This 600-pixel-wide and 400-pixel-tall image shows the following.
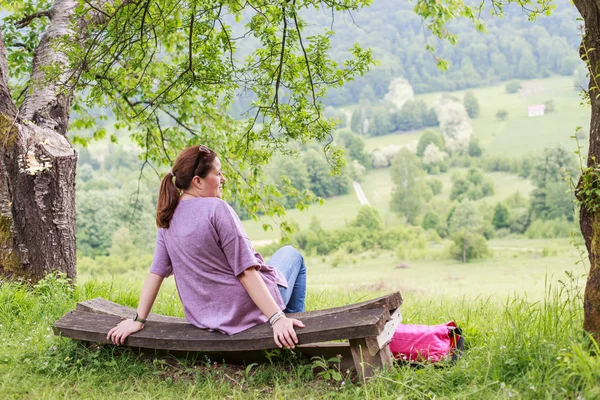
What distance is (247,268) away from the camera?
3088 mm

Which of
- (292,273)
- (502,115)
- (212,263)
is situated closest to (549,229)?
(502,115)

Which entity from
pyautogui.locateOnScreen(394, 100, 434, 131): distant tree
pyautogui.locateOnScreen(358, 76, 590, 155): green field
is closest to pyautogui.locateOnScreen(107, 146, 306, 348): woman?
pyautogui.locateOnScreen(358, 76, 590, 155): green field

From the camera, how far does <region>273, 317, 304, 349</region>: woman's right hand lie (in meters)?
2.94

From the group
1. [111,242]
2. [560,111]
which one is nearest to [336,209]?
[111,242]

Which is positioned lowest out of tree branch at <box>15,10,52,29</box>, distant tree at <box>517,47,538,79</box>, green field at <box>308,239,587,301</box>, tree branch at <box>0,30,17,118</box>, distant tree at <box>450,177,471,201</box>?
green field at <box>308,239,587,301</box>

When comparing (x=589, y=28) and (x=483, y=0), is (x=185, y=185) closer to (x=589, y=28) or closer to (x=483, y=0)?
(x=589, y=28)

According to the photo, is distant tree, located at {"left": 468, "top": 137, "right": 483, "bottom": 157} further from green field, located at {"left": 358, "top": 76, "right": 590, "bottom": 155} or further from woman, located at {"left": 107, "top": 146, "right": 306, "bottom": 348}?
woman, located at {"left": 107, "top": 146, "right": 306, "bottom": 348}

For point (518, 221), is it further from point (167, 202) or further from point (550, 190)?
point (167, 202)

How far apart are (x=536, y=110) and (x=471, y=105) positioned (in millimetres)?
14335

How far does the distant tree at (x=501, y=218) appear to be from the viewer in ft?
251

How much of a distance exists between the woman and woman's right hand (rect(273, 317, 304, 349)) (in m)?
0.02

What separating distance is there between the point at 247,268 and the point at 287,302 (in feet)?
1.88

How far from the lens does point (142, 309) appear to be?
11.3ft

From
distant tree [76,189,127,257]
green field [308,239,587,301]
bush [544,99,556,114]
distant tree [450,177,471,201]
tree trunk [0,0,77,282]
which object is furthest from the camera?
bush [544,99,556,114]
